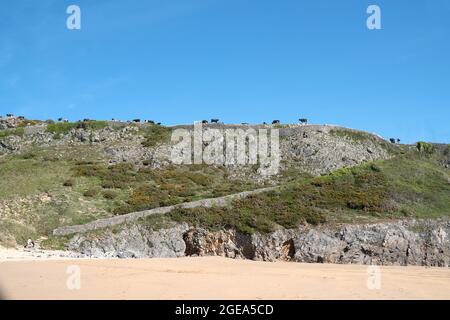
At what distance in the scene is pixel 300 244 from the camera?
88.3 feet

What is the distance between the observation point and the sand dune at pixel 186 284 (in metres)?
10.9

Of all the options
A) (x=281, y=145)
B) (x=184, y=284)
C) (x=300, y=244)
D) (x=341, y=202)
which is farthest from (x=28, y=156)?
(x=184, y=284)

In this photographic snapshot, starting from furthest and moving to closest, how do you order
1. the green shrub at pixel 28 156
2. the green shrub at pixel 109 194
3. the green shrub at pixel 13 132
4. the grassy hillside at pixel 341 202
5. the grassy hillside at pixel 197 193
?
the green shrub at pixel 13 132 < the green shrub at pixel 28 156 < the green shrub at pixel 109 194 < the grassy hillside at pixel 197 193 < the grassy hillside at pixel 341 202

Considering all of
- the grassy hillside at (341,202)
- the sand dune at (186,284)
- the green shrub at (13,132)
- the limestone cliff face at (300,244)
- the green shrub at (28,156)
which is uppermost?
the green shrub at (13,132)

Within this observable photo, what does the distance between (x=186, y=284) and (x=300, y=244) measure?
1541cm

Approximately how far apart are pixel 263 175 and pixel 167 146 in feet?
44.8

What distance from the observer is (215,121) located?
66625 millimetres

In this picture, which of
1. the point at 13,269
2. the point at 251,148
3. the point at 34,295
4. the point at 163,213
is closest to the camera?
the point at 34,295

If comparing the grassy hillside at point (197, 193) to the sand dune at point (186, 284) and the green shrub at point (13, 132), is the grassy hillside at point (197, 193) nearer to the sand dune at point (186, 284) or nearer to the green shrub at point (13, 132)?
A: the green shrub at point (13, 132)

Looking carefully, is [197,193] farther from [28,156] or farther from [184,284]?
[184,284]

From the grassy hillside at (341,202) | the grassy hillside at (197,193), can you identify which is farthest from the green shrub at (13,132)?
the grassy hillside at (341,202)

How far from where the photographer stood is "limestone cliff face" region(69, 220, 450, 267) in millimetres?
26141
